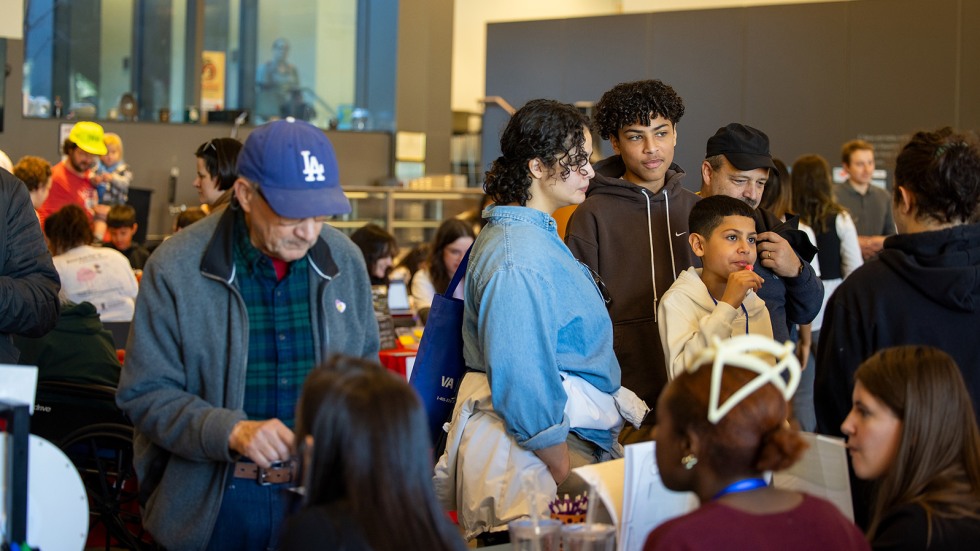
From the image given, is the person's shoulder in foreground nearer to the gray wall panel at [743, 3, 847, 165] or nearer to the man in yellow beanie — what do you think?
the man in yellow beanie

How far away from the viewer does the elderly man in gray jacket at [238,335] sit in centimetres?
208

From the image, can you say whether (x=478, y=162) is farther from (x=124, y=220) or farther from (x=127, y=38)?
(x=124, y=220)

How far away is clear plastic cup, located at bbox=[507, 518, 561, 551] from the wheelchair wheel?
7.61 feet

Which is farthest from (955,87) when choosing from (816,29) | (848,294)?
(848,294)

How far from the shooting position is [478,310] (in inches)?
106

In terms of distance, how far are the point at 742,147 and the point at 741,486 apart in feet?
6.10

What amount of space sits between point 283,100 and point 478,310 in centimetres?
1017

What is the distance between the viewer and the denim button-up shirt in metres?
2.55

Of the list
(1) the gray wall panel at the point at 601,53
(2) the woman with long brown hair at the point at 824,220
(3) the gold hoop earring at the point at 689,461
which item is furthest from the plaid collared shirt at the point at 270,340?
(1) the gray wall panel at the point at 601,53

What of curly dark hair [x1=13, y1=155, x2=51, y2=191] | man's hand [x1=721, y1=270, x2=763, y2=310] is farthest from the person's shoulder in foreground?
curly dark hair [x1=13, y1=155, x2=51, y2=191]

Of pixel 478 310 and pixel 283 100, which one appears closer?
pixel 478 310

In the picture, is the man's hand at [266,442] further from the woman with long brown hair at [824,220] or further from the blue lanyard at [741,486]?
the woman with long brown hair at [824,220]

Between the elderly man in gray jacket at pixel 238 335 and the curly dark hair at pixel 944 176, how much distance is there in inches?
50.4

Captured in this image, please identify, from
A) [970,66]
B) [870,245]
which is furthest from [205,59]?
[870,245]
